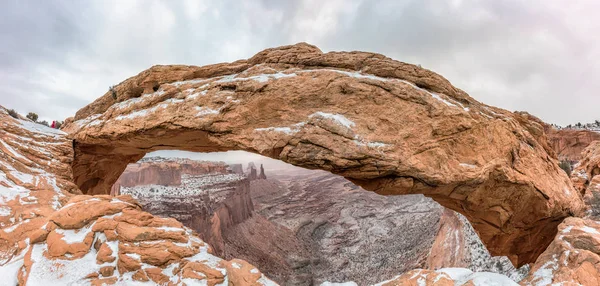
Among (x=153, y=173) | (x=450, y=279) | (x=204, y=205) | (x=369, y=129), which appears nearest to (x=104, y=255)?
(x=369, y=129)

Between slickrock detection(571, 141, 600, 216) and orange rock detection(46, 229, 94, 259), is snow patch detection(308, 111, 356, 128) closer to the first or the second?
orange rock detection(46, 229, 94, 259)

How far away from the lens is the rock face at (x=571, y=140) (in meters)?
39.3

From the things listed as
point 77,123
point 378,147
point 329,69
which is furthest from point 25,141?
point 378,147

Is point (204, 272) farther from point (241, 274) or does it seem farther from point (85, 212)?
point (85, 212)

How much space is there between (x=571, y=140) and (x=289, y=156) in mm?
53623

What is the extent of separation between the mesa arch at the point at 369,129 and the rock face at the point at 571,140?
136 feet

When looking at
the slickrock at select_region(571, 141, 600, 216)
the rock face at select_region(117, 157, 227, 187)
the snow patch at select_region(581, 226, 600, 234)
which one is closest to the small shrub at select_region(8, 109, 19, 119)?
the snow patch at select_region(581, 226, 600, 234)

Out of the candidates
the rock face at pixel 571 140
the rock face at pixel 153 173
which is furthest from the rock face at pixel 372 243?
the rock face at pixel 153 173

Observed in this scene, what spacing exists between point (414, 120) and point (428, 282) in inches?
179

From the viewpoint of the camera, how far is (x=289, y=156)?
8305mm

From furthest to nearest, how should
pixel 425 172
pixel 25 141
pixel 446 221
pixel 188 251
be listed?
1. pixel 446 221
2. pixel 25 141
3. pixel 425 172
4. pixel 188 251

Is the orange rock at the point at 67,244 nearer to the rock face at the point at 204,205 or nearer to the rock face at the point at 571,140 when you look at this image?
the rock face at the point at 204,205

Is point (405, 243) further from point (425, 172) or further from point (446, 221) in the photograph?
point (425, 172)

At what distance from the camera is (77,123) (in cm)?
1231
